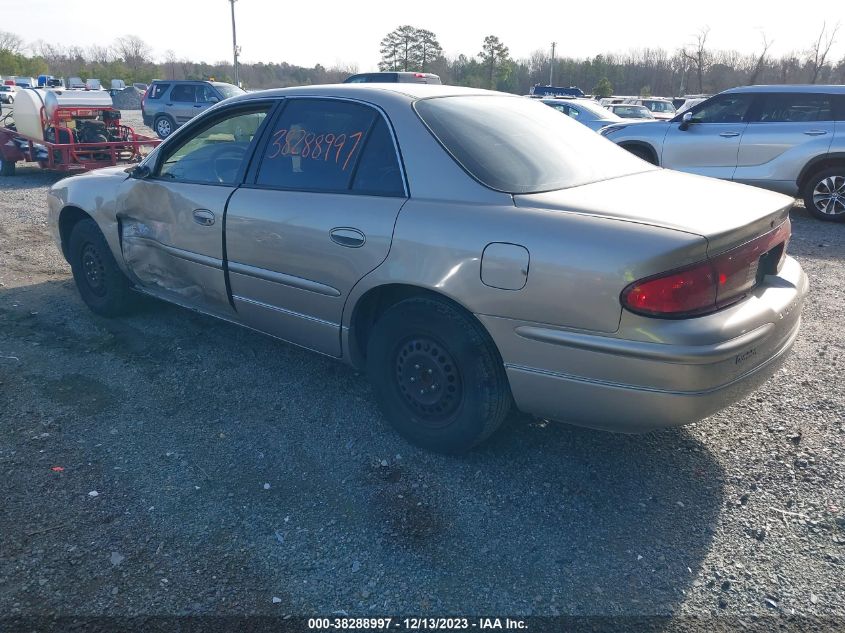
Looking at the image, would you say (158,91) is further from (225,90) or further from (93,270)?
(93,270)

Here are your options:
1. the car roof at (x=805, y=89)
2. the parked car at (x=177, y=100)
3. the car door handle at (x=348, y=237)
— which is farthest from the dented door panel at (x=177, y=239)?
the parked car at (x=177, y=100)

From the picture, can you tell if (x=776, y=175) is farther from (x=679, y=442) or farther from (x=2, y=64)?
(x=2, y=64)

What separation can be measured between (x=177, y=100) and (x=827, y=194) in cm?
1692

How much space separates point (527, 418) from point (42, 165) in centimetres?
1243

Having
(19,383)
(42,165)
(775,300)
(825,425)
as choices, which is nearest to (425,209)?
(775,300)

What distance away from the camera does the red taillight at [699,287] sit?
251 centimetres

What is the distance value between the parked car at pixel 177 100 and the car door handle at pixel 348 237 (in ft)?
56.5

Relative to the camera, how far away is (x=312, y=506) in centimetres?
291

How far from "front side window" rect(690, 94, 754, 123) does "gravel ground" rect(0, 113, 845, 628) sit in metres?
6.53

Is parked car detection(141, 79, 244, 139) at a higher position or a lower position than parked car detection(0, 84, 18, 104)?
lower

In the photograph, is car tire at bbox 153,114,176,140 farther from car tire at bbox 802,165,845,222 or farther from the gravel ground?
the gravel ground

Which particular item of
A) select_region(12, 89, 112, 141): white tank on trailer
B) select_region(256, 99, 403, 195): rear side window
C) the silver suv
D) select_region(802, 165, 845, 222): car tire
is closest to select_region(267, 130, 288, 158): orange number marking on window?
select_region(256, 99, 403, 195): rear side window

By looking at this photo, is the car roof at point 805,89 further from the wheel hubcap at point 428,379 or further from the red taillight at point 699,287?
the wheel hubcap at point 428,379

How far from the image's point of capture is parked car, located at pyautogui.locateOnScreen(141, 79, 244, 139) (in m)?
19.1
